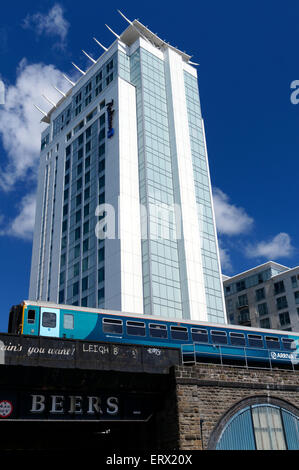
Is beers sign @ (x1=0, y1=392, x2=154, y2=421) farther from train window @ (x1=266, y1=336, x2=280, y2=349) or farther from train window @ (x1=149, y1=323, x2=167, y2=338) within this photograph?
train window @ (x1=266, y1=336, x2=280, y2=349)

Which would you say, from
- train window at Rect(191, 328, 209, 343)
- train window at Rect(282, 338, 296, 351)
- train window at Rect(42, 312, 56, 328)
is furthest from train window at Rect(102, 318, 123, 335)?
train window at Rect(282, 338, 296, 351)

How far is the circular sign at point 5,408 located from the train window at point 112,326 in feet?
28.9

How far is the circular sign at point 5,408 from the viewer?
19047 mm

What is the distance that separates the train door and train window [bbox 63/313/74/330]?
424 mm

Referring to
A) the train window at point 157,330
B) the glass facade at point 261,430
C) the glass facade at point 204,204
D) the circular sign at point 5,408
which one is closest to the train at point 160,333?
the train window at point 157,330

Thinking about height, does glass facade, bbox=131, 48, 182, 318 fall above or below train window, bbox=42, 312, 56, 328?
above

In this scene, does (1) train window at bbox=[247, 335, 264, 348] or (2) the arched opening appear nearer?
(2) the arched opening

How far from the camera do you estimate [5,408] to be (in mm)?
19203

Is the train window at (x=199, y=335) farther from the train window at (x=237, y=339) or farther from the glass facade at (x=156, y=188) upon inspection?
the glass facade at (x=156, y=188)

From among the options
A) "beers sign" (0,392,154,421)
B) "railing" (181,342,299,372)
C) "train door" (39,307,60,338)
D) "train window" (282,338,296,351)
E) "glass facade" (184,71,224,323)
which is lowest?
"beers sign" (0,392,154,421)

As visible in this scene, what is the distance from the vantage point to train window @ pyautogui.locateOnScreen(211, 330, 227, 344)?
3073 centimetres

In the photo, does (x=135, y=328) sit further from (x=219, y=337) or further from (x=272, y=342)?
(x=272, y=342)
